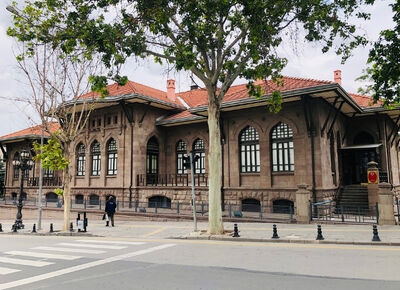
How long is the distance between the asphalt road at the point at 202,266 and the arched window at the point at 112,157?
593 inches

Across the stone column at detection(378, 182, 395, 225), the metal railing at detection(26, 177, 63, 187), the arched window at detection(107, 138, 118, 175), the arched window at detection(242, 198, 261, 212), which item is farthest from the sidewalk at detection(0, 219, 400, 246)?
the metal railing at detection(26, 177, 63, 187)

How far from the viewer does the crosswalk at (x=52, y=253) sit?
865 cm

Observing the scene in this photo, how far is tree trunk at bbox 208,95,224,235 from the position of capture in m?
13.2

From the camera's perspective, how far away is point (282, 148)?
69.5ft

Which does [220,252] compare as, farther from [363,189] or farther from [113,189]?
[113,189]

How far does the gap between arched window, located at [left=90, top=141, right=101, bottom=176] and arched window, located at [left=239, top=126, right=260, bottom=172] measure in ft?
39.3

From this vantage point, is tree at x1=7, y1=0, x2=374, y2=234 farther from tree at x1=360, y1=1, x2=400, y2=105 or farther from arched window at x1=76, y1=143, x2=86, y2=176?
arched window at x1=76, y1=143, x2=86, y2=176

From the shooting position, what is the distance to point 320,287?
5.95 metres

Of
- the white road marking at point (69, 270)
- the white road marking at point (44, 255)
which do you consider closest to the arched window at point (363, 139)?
the white road marking at point (69, 270)

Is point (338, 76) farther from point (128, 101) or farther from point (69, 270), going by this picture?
Result: point (69, 270)

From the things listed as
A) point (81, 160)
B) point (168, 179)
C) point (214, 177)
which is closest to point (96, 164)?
point (81, 160)

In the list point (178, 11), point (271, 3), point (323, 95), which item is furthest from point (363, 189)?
point (178, 11)

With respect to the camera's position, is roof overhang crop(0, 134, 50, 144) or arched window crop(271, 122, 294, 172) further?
roof overhang crop(0, 134, 50, 144)

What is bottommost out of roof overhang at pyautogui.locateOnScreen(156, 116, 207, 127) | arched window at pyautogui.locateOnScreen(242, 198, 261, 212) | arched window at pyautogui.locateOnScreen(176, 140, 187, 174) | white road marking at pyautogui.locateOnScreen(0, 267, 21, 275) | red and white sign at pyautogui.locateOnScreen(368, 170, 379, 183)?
white road marking at pyautogui.locateOnScreen(0, 267, 21, 275)
